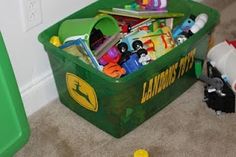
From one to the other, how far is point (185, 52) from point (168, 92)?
0.14 metres

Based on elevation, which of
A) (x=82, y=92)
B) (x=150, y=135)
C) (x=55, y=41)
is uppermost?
(x=55, y=41)

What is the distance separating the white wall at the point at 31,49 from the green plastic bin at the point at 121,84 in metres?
0.03

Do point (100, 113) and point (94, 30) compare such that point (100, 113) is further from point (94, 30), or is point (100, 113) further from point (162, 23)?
point (162, 23)

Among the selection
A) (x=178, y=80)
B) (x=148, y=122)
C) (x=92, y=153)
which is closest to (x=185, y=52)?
(x=178, y=80)

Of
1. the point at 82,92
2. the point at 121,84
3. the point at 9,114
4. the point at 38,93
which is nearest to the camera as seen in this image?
the point at 9,114

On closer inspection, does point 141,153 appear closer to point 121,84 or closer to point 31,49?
point 121,84

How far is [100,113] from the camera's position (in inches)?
50.9

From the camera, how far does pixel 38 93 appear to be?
4.59 ft

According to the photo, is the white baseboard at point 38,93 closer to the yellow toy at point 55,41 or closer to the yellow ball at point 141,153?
the yellow toy at point 55,41

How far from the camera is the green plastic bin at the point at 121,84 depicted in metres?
1.20

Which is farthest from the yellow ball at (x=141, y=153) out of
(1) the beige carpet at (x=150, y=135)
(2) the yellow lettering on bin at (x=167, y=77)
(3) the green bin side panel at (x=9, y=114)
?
(3) the green bin side panel at (x=9, y=114)

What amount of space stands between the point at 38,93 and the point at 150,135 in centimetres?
38

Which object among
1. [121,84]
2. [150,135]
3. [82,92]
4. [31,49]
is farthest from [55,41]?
[150,135]

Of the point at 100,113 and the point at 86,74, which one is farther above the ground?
the point at 86,74
